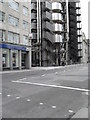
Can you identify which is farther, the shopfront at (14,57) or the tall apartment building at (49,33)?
the tall apartment building at (49,33)

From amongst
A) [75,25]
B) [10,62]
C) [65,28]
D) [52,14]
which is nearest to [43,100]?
[10,62]

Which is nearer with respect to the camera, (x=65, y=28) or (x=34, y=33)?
(x=34, y=33)

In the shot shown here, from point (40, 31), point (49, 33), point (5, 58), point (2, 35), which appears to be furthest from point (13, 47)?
point (49, 33)

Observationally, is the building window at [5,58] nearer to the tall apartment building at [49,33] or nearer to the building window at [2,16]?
the building window at [2,16]

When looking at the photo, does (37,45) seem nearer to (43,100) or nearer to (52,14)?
(52,14)

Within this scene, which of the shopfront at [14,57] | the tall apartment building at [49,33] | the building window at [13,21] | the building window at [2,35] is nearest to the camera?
the building window at [2,35]

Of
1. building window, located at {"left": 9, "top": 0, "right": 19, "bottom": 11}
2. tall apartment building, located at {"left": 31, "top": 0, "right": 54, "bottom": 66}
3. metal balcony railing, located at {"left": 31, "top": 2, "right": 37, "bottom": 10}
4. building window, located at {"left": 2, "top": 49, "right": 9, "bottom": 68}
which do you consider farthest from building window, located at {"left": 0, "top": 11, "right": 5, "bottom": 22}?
metal balcony railing, located at {"left": 31, "top": 2, "right": 37, "bottom": 10}

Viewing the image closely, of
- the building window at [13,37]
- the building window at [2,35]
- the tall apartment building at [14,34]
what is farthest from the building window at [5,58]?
the building window at [13,37]

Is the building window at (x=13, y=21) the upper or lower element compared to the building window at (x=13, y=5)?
lower

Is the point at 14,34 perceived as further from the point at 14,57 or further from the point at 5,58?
the point at 5,58

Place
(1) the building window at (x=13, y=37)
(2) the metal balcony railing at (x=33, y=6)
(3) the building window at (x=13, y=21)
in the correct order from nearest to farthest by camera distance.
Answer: (1) the building window at (x=13, y=37), (3) the building window at (x=13, y=21), (2) the metal balcony railing at (x=33, y=6)

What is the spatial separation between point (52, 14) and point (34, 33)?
41.4 ft

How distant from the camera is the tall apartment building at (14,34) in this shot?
33969 mm

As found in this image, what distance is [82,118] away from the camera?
627cm
